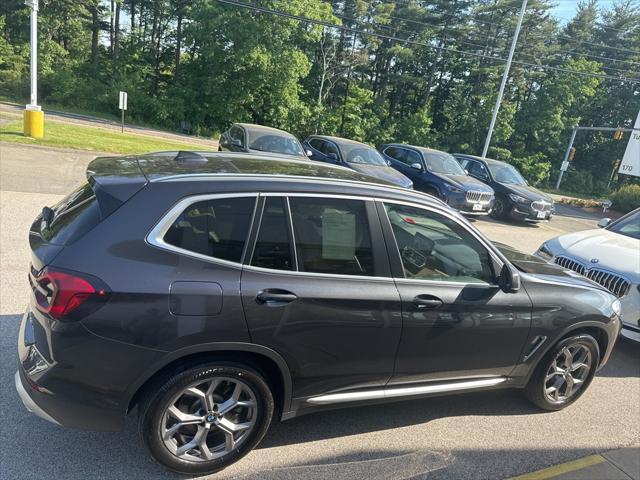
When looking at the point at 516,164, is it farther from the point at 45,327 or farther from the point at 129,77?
the point at 45,327

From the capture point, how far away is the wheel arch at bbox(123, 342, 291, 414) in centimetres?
240

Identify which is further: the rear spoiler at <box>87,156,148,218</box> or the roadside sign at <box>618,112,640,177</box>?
the roadside sign at <box>618,112,640,177</box>

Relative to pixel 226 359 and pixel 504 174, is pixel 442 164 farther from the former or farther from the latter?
pixel 226 359

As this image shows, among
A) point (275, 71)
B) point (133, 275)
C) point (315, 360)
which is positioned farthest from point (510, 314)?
point (275, 71)

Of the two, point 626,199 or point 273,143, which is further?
point 626,199

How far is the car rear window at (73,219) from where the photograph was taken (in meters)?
2.39

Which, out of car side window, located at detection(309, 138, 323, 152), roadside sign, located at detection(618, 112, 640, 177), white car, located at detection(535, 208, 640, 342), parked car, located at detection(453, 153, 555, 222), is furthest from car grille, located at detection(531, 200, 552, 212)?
roadside sign, located at detection(618, 112, 640, 177)

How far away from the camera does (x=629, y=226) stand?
263 inches

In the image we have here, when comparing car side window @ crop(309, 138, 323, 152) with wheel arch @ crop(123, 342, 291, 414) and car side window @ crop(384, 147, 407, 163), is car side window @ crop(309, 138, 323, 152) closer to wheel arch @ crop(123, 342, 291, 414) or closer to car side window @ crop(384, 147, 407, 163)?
car side window @ crop(384, 147, 407, 163)

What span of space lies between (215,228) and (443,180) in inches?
450

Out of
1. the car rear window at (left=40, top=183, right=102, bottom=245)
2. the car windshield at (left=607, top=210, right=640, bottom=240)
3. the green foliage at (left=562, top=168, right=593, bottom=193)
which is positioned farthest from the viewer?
the green foliage at (left=562, top=168, right=593, bottom=193)

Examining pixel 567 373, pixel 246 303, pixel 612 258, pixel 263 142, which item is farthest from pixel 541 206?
pixel 246 303

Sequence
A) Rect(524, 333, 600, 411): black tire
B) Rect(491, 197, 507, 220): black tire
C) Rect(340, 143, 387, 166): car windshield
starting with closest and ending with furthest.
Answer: Rect(524, 333, 600, 411): black tire → Rect(340, 143, 387, 166): car windshield → Rect(491, 197, 507, 220): black tire

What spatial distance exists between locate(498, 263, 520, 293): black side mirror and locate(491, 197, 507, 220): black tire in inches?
477
